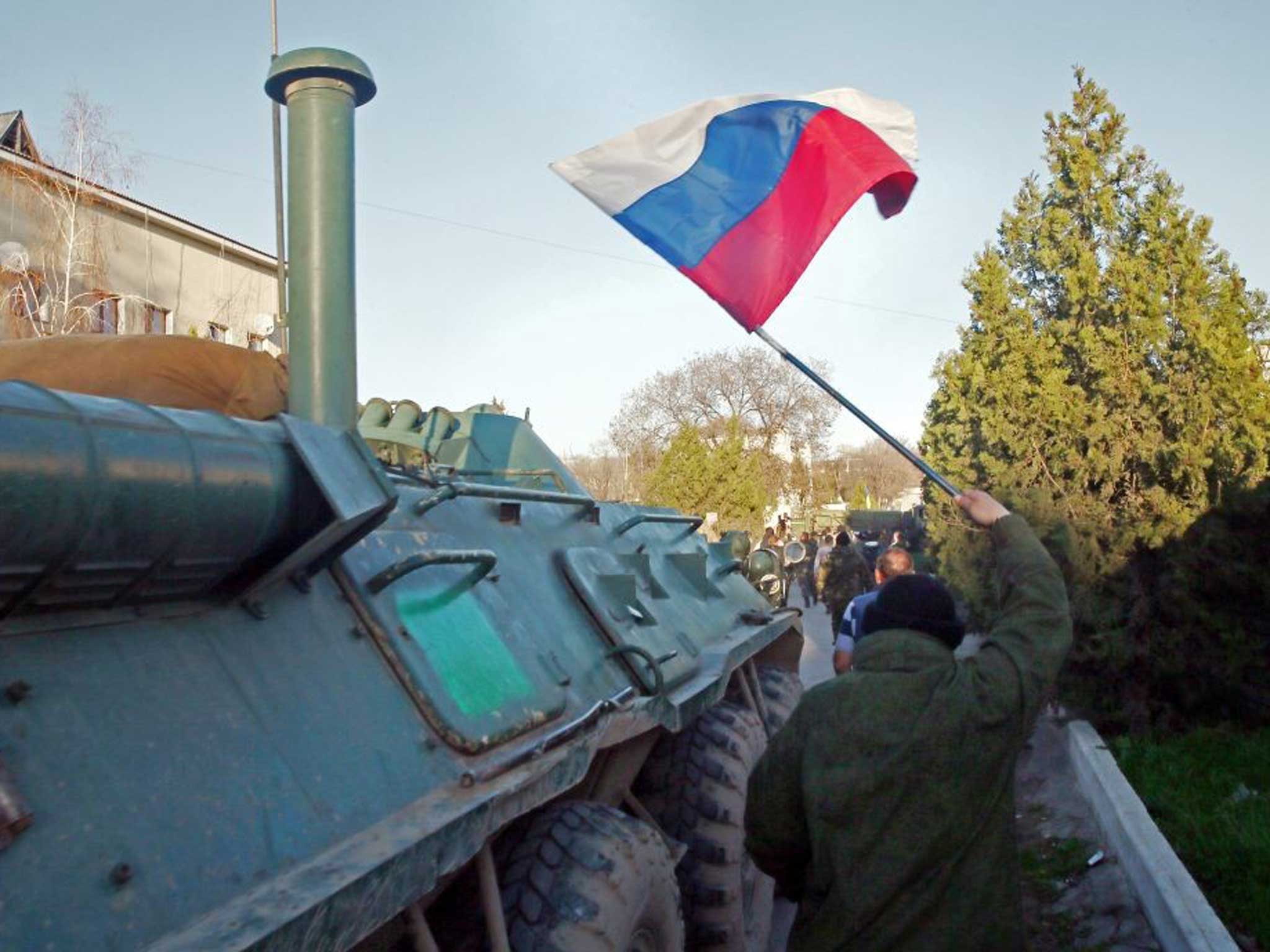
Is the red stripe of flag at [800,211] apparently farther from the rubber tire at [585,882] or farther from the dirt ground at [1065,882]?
the rubber tire at [585,882]

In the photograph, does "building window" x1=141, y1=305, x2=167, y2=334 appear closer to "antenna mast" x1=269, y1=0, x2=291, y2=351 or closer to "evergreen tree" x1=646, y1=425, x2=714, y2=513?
"antenna mast" x1=269, y1=0, x2=291, y2=351

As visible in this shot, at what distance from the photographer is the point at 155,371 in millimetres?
3504

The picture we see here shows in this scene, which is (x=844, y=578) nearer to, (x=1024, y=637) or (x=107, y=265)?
(x=1024, y=637)

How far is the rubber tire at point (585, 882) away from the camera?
282 centimetres

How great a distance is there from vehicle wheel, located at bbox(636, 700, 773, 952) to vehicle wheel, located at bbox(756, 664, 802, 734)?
1.29 meters

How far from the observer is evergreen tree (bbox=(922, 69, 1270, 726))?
8273 millimetres

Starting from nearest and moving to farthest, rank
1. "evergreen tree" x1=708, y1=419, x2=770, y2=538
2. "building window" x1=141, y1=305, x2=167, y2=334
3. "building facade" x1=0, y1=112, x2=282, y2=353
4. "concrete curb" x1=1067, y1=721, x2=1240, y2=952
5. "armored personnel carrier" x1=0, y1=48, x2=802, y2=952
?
"armored personnel carrier" x1=0, y1=48, x2=802, y2=952 < "concrete curb" x1=1067, y1=721, x2=1240, y2=952 < "building facade" x1=0, y1=112, x2=282, y2=353 < "building window" x1=141, y1=305, x2=167, y2=334 < "evergreen tree" x1=708, y1=419, x2=770, y2=538

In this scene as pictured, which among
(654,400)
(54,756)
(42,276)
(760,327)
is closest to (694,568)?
(760,327)

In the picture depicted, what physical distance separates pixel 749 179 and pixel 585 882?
326cm

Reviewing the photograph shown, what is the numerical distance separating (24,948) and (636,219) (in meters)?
3.82

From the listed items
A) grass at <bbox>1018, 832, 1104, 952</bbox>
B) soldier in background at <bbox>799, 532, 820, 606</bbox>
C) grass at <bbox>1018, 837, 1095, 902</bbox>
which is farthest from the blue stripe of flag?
soldier in background at <bbox>799, 532, 820, 606</bbox>

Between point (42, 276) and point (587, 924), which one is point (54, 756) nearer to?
point (587, 924)

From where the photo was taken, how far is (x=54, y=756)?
1905mm

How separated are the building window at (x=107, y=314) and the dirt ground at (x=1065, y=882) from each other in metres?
12.9
